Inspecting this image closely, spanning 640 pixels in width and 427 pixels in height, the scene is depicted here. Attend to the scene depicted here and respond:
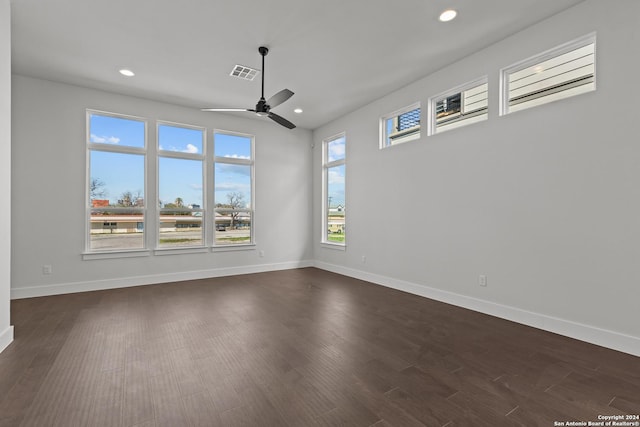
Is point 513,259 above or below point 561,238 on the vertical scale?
below

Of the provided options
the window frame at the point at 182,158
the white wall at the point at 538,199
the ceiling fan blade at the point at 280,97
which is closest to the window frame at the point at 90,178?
the window frame at the point at 182,158

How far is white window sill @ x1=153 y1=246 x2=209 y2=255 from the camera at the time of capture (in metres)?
5.48

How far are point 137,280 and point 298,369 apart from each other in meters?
4.22

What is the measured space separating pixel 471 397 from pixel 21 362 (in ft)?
11.7

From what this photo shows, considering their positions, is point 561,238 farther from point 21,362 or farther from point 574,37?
point 21,362

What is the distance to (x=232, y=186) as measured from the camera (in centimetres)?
632

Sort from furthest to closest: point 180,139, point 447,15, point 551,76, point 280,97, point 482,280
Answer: point 180,139, point 482,280, point 280,97, point 551,76, point 447,15

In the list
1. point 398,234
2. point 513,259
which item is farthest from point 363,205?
point 513,259

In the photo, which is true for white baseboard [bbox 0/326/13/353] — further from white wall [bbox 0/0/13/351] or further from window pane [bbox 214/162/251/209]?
window pane [bbox 214/162/251/209]

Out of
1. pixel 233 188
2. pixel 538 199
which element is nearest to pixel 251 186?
pixel 233 188

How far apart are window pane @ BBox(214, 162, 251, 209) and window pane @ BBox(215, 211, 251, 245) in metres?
0.17

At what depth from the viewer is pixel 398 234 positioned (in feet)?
16.5

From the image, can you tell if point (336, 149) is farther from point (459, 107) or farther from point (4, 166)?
point (4, 166)

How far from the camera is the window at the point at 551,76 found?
3025 millimetres
